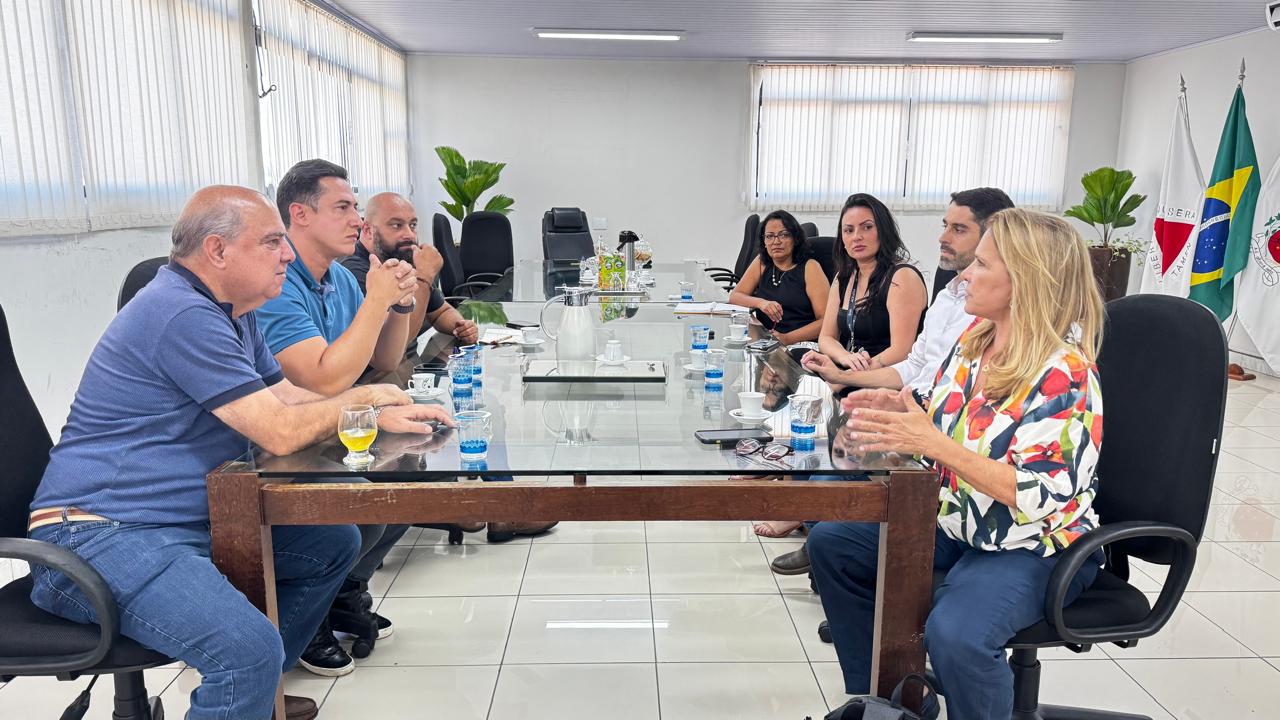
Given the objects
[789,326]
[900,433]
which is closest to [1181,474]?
[900,433]

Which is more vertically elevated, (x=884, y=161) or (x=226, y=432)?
(x=884, y=161)

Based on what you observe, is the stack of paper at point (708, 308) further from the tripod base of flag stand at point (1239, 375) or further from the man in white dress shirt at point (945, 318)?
the tripod base of flag stand at point (1239, 375)

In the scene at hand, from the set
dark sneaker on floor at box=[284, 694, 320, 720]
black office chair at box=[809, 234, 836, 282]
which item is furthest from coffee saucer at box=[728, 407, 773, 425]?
black office chair at box=[809, 234, 836, 282]

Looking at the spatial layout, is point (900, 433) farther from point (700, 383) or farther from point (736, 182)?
point (736, 182)

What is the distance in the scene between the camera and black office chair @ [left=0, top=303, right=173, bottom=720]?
1458 mm

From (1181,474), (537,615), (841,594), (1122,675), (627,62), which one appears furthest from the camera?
(627,62)

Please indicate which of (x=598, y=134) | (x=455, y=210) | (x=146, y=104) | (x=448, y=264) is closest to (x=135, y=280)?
(x=146, y=104)

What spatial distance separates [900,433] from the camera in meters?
1.67

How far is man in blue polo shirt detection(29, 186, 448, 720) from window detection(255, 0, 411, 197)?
4.28 m

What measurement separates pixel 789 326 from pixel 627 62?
19.5ft

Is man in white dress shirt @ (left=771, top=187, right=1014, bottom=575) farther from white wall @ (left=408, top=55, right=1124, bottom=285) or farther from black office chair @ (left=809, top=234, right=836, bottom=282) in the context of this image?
white wall @ (left=408, top=55, right=1124, bottom=285)

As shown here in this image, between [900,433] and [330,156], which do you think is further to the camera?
[330,156]

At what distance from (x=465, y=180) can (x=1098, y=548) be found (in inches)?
307

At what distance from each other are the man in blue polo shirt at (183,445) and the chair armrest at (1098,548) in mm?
1234
